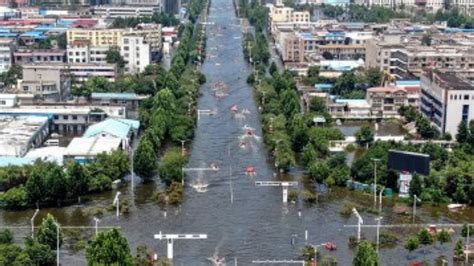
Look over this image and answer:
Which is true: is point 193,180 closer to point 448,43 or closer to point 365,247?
point 365,247

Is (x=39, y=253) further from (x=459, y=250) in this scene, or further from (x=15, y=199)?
(x=459, y=250)

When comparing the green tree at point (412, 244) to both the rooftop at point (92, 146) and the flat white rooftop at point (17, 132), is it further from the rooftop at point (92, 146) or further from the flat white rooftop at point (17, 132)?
the flat white rooftop at point (17, 132)

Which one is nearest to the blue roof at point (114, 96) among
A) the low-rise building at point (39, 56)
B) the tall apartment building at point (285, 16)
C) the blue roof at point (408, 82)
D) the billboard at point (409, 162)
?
the low-rise building at point (39, 56)

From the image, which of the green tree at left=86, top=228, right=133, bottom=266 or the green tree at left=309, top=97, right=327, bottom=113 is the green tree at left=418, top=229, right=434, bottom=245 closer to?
the green tree at left=86, top=228, right=133, bottom=266

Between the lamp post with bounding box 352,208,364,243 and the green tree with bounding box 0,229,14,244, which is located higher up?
the green tree with bounding box 0,229,14,244

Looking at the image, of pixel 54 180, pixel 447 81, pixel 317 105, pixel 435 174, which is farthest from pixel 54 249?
pixel 317 105

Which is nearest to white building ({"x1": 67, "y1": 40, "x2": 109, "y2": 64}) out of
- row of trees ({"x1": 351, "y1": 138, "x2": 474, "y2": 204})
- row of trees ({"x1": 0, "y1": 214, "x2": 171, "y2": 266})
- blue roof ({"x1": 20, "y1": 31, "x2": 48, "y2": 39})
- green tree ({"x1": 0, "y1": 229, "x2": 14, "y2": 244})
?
blue roof ({"x1": 20, "y1": 31, "x2": 48, "y2": 39})

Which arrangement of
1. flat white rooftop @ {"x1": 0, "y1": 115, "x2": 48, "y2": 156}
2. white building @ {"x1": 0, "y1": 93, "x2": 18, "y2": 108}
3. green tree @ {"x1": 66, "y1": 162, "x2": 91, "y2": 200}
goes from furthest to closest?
white building @ {"x1": 0, "y1": 93, "x2": 18, "y2": 108}, flat white rooftop @ {"x1": 0, "y1": 115, "x2": 48, "y2": 156}, green tree @ {"x1": 66, "y1": 162, "x2": 91, "y2": 200}
